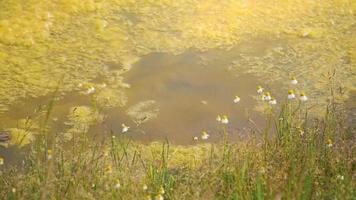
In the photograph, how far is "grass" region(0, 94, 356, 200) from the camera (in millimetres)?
1894

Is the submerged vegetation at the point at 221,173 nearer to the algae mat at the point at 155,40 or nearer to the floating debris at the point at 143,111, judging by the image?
the floating debris at the point at 143,111

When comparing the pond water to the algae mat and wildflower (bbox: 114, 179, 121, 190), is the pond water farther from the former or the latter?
wildflower (bbox: 114, 179, 121, 190)

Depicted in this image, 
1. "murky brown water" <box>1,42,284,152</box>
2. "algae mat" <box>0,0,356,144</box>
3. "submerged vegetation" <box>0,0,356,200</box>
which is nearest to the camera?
"submerged vegetation" <box>0,0,356,200</box>

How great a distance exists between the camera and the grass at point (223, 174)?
189 centimetres

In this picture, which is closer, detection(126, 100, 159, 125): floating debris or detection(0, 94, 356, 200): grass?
detection(0, 94, 356, 200): grass

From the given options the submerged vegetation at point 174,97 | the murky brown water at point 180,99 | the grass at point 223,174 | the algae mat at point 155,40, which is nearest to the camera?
the grass at point 223,174

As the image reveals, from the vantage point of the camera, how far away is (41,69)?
3.29m

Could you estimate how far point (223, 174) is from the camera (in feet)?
6.89

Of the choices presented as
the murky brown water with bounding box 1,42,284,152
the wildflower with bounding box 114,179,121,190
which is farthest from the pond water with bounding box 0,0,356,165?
the wildflower with bounding box 114,179,121,190

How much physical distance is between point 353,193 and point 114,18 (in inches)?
93.0

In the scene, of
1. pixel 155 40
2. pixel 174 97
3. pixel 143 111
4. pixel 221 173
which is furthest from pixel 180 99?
pixel 221 173

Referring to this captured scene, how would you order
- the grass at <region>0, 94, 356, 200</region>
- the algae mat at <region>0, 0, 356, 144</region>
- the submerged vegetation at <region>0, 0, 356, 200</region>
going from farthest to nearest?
the algae mat at <region>0, 0, 356, 144</region> → the submerged vegetation at <region>0, 0, 356, 200</region> → the grass at <region>0, 94, 356, 200</region>

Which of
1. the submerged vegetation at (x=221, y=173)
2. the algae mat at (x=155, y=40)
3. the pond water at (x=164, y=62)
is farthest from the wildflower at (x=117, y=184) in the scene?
the algae mat at (x=155, y=40)

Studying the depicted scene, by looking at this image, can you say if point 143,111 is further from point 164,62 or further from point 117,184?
point 117,184
